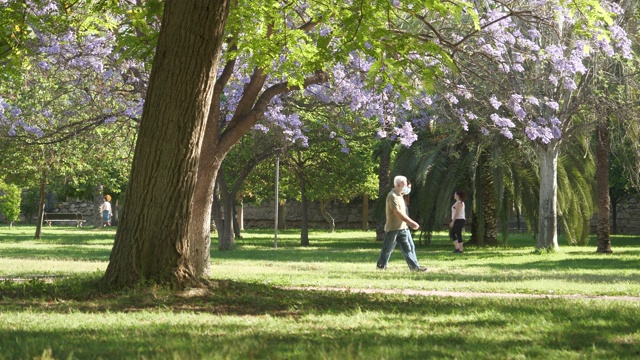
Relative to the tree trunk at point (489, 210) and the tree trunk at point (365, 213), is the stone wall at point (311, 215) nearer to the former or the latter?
the tree trunk at point (365, 213)

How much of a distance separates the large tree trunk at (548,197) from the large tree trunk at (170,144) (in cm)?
1692

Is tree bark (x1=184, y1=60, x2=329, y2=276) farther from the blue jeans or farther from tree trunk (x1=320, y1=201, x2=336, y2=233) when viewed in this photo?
tree trunk (x1=320, y1=201, x2=336, y2=233)

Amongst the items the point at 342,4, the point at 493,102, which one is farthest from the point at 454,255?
the point at 342,4

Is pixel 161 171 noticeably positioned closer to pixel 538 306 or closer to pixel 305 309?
pixel 305 309

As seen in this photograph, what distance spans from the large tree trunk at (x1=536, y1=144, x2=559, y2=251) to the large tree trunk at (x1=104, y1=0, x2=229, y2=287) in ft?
55.5

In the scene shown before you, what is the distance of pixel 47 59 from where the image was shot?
18.8m

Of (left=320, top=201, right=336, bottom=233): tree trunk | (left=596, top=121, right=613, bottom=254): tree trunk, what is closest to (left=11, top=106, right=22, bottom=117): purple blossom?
(left=596, top=121, right=613, bottom=254): tree trunk

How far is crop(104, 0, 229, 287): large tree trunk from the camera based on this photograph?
9.40m

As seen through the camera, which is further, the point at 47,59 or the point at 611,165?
the point at 611,165

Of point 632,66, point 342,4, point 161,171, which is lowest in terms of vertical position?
point 161,171

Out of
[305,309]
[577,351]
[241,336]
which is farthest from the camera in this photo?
[305,309]

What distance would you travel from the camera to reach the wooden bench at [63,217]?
61.7 metres

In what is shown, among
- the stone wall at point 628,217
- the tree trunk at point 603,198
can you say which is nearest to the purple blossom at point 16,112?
the tree trunk at point 603,198

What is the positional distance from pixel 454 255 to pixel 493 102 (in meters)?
10.5
